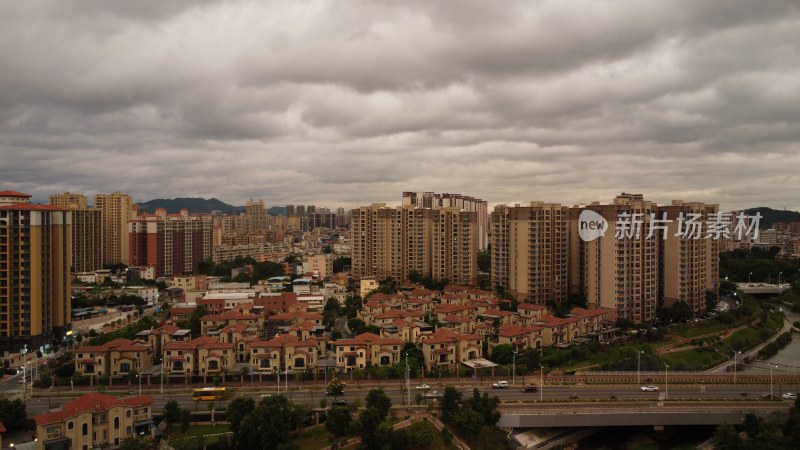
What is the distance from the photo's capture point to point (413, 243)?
27.1 metres

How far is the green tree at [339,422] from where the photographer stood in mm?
10049

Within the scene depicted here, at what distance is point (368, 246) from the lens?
28.2 metres

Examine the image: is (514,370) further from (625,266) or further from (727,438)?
(625,266)

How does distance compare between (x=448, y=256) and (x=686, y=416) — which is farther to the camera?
(x=448, y=256)

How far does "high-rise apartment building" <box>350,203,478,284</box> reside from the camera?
25859 millimetres

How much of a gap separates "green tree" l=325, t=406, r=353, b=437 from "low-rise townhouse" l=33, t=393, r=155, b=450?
3.21 metres

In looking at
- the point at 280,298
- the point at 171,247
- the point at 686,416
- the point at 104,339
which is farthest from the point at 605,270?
the point at 171,247

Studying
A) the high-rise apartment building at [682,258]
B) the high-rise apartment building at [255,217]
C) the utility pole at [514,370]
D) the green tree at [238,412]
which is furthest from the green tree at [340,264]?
the high-rise apartment building at [255,217]

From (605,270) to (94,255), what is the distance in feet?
86.1

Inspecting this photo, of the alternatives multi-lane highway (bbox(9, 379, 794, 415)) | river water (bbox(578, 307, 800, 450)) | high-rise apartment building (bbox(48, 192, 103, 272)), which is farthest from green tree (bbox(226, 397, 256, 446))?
high-rise apartment building (bbox(48, 192, 103, 272))

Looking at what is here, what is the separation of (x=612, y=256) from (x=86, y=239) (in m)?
26.3

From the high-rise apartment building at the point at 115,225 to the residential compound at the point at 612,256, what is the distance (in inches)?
866

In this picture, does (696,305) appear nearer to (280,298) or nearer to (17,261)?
(280,298)

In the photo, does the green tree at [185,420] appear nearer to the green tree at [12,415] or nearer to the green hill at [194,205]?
the green tree at [12,415]
